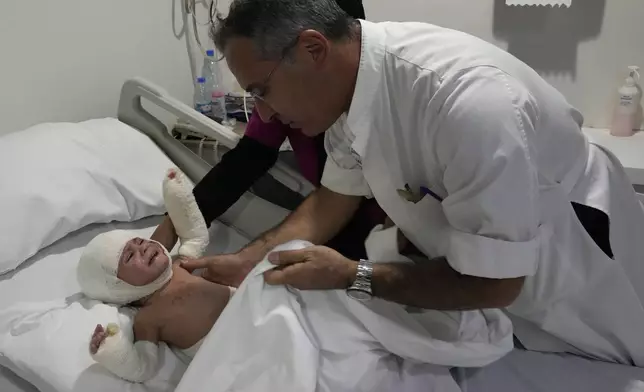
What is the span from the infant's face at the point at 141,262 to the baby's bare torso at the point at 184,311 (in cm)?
6

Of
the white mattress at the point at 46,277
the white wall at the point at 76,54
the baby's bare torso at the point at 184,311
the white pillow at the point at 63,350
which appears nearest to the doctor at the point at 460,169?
the baby's bare torso at the point at 184,311

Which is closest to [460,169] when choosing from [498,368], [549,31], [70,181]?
[498,368]

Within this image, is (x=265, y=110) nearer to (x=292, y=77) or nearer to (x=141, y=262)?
(x=292, y=77)

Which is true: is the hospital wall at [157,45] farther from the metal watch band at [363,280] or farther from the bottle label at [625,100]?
the metal watch band at [363,280]

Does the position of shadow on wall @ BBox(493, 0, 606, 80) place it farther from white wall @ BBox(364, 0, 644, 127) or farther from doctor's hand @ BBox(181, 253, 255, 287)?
doctor's hand @ BBox(181, 253, 255, 287)

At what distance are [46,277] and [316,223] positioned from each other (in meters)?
0.70

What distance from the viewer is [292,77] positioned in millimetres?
1217

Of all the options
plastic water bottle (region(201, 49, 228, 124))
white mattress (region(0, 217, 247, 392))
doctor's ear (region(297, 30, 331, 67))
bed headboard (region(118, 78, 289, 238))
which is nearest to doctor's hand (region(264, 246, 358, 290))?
doctor's ear (region(297, 30, 331, 67))

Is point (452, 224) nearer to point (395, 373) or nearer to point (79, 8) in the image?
point (395, 373)

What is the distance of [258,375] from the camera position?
1.25 metres

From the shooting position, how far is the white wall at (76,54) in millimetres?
1847

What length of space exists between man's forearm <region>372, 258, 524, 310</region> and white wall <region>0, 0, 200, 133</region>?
1.24 meters

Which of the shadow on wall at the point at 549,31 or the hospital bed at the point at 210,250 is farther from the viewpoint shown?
the shadow on wall at the point at 549,31

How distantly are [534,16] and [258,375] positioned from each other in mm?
1728
